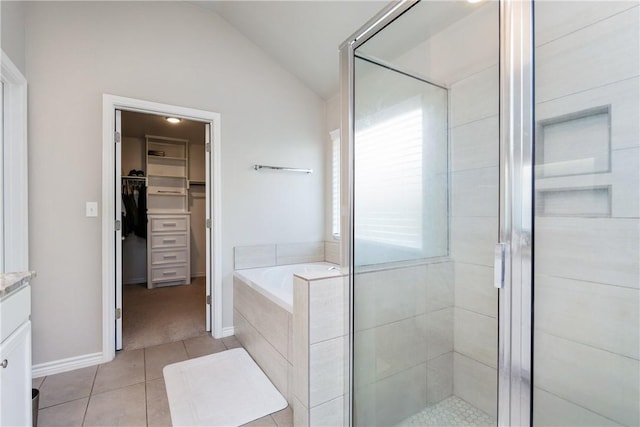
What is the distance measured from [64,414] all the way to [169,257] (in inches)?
123

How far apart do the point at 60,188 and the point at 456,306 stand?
2801 mm

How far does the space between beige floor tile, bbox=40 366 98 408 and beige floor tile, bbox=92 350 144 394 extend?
0.05 m

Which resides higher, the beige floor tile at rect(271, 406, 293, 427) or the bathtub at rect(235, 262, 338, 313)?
the bathtub at rect(235, 262, 338, 313)

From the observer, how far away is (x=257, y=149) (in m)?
2.93

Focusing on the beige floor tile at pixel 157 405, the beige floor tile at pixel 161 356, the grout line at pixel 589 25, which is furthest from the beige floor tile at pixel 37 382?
the grout line at pixel 589 25

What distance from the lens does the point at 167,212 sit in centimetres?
464

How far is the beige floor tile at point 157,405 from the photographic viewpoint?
1.61 metres

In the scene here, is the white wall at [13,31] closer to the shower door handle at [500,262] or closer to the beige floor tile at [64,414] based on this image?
the beige floor tile at [64,414]

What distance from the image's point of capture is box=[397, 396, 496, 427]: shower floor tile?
5.04 feet

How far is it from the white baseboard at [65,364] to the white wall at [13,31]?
2.03 m

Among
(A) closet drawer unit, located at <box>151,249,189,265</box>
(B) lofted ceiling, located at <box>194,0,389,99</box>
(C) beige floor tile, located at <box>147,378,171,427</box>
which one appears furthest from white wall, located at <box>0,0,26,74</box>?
(A) closet drawer unit, located at <box>151,249,189,265</box>

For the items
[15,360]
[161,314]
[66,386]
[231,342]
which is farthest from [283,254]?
[15,360]

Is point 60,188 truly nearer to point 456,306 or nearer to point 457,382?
point 456,306

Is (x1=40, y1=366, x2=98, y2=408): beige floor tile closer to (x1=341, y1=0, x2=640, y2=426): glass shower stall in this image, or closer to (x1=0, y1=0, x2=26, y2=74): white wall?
(x1=341, y1=0, x2=640, y2=426): glass shower stall
